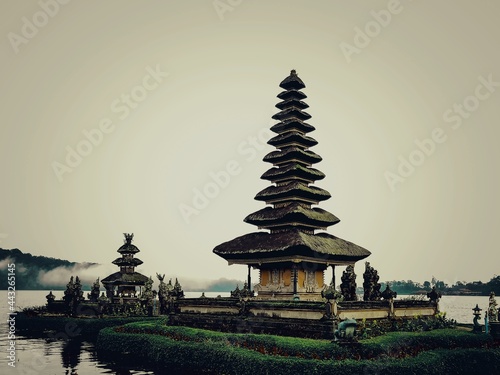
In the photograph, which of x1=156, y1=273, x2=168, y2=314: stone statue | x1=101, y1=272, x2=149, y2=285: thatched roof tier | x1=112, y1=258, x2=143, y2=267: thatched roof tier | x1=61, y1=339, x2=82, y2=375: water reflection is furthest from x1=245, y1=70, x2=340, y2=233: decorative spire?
x1=112, y1=258, x2=143, y2=267: thatched roof tier

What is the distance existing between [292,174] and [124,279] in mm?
29368

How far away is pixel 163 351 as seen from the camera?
2739 centimetres

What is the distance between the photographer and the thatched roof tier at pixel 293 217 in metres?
36.0

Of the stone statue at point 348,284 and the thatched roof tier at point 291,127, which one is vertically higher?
the thatched roof tier at point 291,127

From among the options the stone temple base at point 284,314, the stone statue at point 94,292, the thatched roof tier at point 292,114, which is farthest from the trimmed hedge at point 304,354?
the stone statue at point 94,292

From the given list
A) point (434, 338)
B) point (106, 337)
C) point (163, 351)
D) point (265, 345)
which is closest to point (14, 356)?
point (106, 337)

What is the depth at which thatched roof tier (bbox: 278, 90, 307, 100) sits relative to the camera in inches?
1667

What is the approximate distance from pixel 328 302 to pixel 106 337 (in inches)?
737

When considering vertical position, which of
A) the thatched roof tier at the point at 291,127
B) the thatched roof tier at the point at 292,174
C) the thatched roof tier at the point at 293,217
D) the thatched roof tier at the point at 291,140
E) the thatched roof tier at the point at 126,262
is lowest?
the thatched roof tier at the point at 126,262

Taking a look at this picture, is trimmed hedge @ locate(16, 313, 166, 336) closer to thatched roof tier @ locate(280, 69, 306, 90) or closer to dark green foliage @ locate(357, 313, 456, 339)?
dark green foliage @ locate(357, 313, 456, 339)

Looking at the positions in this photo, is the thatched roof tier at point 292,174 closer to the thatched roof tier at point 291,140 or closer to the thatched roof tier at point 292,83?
the thatched roof tier at point 291,140

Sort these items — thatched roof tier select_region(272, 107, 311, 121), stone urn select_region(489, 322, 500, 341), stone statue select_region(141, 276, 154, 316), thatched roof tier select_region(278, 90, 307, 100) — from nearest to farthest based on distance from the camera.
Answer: stone urn select_region(489, 322, 500, 341)
thatched roof tier select_region(272, 107, 311, 121)
thatched roof tier select_region(278, 90, 307, 100)
stone statue select_region(141, 276, 154, 316)

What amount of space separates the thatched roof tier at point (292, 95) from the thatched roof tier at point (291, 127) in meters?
2.64

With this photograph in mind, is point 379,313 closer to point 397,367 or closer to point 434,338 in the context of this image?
point 434,338
